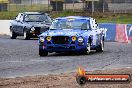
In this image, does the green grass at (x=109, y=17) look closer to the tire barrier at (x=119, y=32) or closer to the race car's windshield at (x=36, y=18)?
the race car's windshield at (x=36, y=18)

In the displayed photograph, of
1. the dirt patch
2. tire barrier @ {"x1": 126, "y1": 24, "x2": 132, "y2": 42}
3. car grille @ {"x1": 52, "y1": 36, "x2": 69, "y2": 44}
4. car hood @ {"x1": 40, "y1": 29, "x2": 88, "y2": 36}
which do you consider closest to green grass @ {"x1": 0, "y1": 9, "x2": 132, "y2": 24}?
tire barrier @ {"x1": 126, "y1": 24, "x2": 132, "y2": 42}

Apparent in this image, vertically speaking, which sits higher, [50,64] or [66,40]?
[66,40]

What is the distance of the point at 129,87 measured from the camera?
984 centimetres

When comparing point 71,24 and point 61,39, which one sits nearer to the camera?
point 61,39

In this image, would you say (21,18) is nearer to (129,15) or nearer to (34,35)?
(34,35)

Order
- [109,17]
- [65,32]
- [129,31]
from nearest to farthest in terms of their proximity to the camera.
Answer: [65,32] → [129,31] → [109,17]

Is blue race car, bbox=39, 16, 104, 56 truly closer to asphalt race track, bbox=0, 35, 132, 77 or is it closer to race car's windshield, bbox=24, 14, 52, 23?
asphalt race track, bbox=0, 35, 132, 77

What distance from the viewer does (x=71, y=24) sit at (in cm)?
2130

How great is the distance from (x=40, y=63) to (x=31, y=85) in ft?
21.2

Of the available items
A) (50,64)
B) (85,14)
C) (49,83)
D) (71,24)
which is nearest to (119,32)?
(71,24)

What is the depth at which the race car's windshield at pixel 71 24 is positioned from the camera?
21.2m

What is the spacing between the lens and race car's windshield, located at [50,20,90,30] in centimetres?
2116

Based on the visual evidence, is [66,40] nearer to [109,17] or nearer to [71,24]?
[71,24]

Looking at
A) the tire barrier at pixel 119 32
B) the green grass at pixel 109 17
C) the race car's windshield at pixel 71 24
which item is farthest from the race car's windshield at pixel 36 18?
the green grass at pixel 109 17
